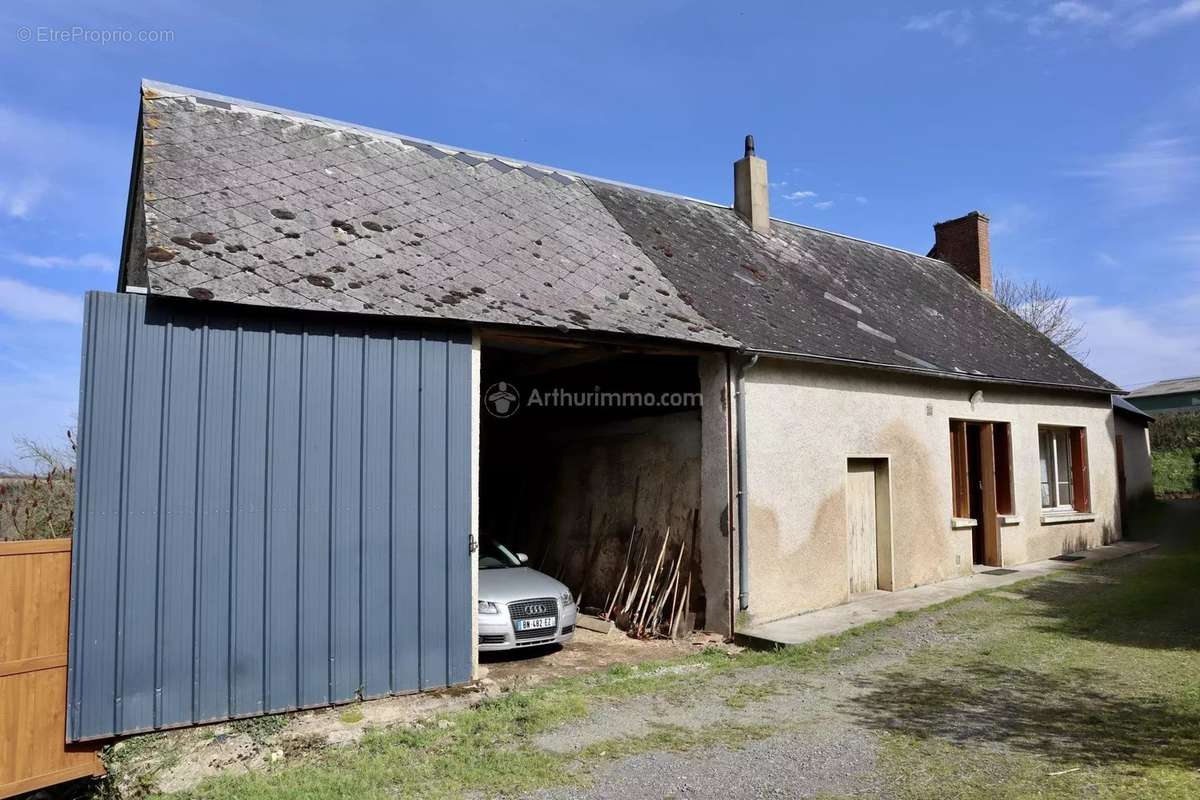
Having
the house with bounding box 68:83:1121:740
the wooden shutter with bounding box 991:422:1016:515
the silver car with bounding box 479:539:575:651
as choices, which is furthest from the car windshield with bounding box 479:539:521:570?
the wooden shutter with bounding box 991:422:1016:515

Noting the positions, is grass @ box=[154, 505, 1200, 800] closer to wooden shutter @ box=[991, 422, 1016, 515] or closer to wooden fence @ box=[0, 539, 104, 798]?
wooden fence @ box=[0, 539, 104, 798]

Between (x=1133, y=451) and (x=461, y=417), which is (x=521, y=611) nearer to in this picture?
(x=461, y=417)

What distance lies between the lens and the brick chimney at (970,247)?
19125 mm

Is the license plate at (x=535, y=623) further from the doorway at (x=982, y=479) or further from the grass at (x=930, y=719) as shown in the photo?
the doorway at (x=982, y=479)

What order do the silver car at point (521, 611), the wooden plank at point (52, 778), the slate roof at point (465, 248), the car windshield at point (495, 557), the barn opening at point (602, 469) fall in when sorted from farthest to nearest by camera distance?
the barn opening at point (602, 469), the car windshield at point (495, 557), the silver car at point (521, 611), the slate roof at point (465, 248), the wooden plank at point (52, 778)

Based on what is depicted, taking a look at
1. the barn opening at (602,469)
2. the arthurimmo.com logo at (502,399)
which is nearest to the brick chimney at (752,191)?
the barn opening at (602,469)

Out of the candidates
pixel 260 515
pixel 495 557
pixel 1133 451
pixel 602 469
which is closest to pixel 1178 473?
pixel 1133 451

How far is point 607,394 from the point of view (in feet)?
39.3

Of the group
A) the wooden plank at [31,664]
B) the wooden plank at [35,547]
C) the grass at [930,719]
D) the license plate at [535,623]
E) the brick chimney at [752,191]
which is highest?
the brick chimney at [752,191]

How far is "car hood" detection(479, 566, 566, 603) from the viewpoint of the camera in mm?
8914

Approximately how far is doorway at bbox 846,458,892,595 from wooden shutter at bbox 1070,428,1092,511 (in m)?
6.63

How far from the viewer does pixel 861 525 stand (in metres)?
11.9

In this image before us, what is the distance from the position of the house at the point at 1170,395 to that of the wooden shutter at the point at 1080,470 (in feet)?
104

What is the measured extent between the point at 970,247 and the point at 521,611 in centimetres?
1544
